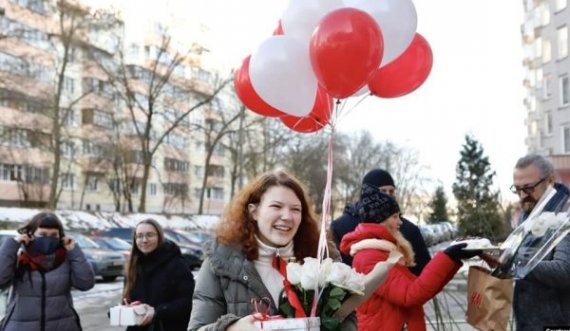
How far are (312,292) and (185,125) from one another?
4050 centimetres

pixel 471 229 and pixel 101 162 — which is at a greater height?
pixel 101 162

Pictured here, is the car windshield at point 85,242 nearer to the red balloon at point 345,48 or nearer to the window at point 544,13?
the red balloon at point 345,48

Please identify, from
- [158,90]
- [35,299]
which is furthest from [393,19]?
[158,90]

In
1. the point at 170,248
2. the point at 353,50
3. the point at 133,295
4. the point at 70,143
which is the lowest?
the point at 133,295

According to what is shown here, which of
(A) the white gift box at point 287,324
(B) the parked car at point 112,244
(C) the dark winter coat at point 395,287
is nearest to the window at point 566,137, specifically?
(B) the parked car at point 112,244

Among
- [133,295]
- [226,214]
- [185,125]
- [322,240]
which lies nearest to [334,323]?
[322,240]

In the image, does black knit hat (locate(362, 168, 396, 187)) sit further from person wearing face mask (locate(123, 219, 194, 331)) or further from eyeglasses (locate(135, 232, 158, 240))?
eyeglasses (locate(135, 232, 158, 240))

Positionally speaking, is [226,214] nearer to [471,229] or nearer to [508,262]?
[508,262]

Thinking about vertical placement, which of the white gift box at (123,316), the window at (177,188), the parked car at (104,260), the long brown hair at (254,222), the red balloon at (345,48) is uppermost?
the window at (177,188)

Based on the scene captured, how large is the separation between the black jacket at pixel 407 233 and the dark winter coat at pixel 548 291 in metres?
1.50

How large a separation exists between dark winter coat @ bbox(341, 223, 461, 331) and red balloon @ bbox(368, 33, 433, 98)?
1258 millimetres

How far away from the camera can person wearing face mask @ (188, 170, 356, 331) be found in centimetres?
247

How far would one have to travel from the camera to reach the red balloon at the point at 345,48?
349 cm

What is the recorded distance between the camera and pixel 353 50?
3.54 meters
